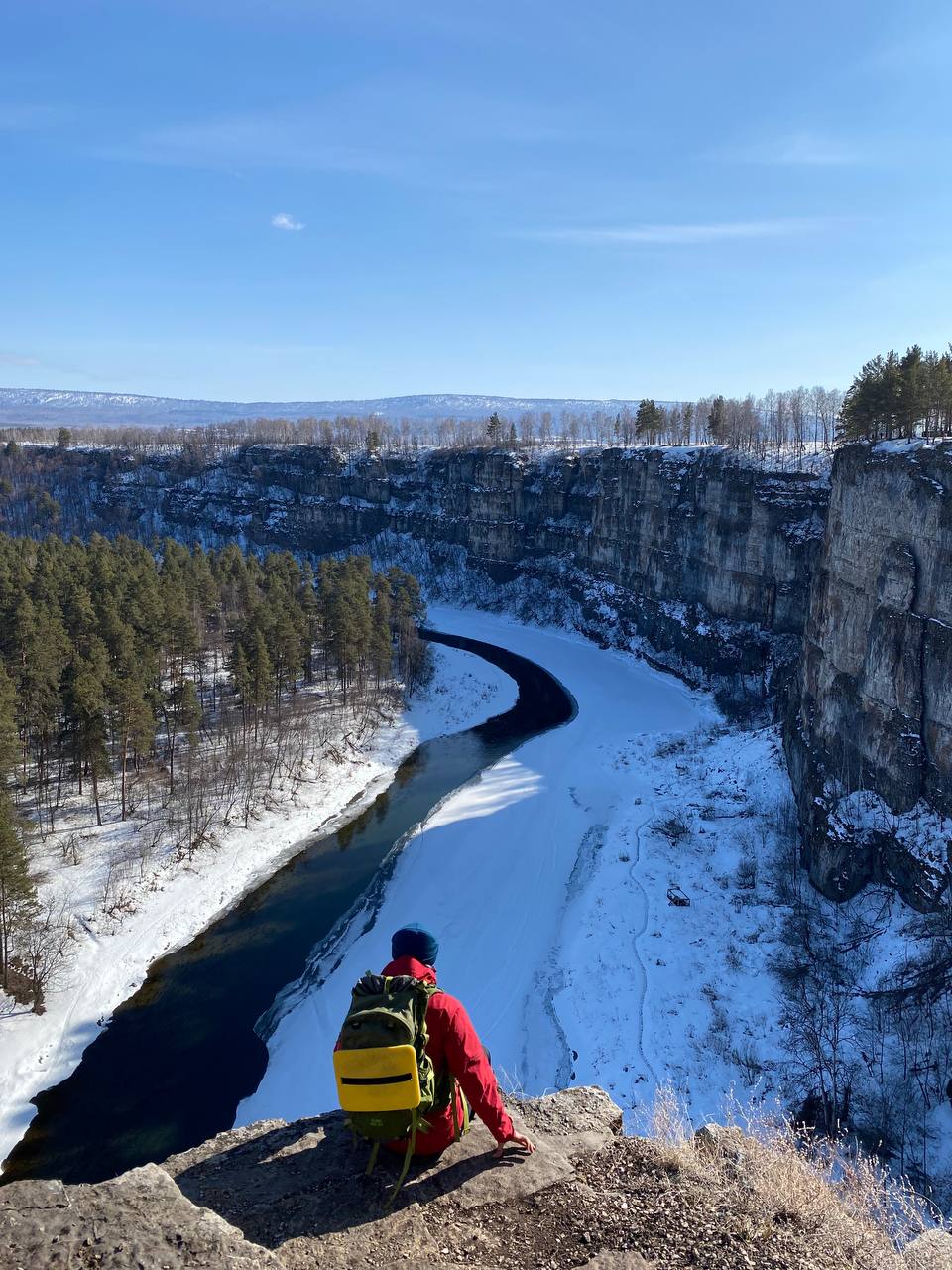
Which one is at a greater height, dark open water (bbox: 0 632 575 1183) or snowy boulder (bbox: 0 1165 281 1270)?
snowy boulder (bbox: 0 1165 281 1270)

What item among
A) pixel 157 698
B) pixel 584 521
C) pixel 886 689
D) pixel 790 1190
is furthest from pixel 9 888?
pixel 584 521

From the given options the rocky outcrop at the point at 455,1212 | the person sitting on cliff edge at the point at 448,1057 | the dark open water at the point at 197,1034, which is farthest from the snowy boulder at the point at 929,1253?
the dark open water at the point at 197,1034

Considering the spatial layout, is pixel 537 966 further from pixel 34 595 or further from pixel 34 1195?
pixel 34 595

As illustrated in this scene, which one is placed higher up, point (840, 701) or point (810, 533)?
point (810, 533)

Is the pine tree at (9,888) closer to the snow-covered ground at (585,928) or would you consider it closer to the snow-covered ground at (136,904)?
the snow-covered ground at (136,904)

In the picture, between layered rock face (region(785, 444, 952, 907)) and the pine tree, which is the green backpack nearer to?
the pine tree

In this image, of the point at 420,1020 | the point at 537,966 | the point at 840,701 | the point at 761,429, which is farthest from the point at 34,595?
the point at 761,429

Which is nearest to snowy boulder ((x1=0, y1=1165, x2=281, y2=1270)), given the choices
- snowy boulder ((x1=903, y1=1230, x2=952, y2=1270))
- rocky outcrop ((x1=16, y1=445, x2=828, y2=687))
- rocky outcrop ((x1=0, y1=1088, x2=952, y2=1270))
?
rocky outcrop ((x1=0, y1=1088, x2=952, y2=1270))
